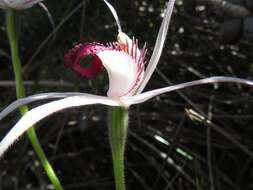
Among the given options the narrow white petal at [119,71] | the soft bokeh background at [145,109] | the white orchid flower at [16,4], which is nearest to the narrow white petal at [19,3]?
the white orchid flower at [16,4]

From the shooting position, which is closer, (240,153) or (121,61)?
(121,61)

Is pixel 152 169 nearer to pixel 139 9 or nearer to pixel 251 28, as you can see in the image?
pixel 139 9

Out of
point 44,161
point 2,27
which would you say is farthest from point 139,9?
point 44,161

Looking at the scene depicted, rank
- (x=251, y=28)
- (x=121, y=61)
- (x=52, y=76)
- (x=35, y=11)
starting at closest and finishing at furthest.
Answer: (x=121, y=61) < (x=251, y=28) < (x=35, y=11) < (x=52, y=76)

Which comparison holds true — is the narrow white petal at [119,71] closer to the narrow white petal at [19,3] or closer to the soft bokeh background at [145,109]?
the narrow white petal at [19,3]

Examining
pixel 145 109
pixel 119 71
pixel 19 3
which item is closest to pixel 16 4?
pixel 19 3
